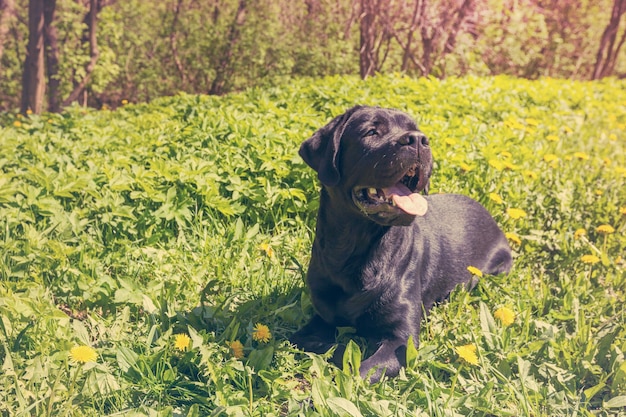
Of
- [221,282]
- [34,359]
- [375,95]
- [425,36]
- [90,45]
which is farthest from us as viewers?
[425,36]

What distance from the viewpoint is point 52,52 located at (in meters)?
9.00

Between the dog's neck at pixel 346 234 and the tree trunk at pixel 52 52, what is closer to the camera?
the dog's neck at pixel 346 234

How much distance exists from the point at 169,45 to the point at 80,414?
985 cm

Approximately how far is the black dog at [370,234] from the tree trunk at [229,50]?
823 cm

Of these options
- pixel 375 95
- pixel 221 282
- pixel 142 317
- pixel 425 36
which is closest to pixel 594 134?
pixel 375 95

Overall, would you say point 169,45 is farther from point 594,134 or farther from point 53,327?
point 53,327

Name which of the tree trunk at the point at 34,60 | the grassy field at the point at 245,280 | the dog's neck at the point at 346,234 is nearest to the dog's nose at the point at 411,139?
the dog's neck at the point at 346,234

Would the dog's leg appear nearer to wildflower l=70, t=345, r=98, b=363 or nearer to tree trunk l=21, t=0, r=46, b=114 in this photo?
wildflower l=70, t=345, r=98, b=363

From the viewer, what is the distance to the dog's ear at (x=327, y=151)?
115 inches

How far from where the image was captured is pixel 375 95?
279 inches

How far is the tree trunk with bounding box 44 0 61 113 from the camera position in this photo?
8.60 m

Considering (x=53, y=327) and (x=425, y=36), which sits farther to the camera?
(x=425, y=36)

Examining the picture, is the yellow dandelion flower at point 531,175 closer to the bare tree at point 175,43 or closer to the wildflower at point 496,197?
the wildflower at point 496,197

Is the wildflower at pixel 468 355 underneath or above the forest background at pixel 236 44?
underneath
